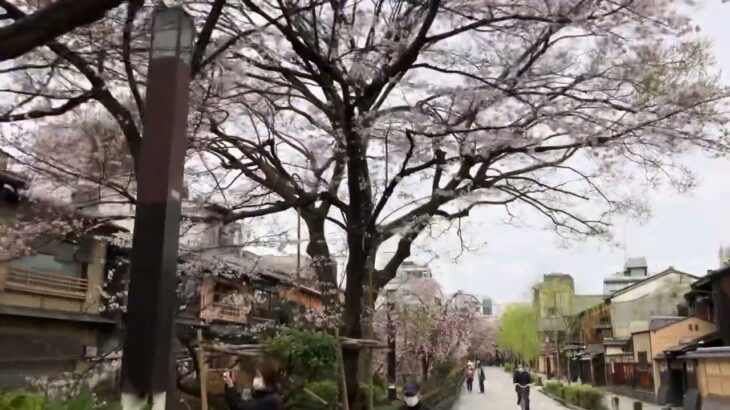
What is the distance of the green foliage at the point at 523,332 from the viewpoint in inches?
2355

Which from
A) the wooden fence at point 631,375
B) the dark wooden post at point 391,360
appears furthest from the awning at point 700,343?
the dark wooden post at point 391,360

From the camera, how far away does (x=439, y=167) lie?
1180 centimetres

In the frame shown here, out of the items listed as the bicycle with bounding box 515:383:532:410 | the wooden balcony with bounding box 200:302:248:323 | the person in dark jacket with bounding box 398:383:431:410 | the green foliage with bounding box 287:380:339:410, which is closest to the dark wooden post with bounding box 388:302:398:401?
the bicycle with bounding box 515:383:532:410

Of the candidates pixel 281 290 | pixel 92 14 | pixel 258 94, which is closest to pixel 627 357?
pixel 281 290

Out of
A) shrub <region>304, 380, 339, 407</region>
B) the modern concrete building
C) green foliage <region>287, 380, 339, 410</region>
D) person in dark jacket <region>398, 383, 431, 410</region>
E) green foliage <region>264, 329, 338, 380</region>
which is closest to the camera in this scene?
person in dark jacket <region>398, 383, 431, 410</region>

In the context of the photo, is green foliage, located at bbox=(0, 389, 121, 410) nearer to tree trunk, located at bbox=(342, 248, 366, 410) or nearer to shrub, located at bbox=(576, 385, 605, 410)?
tree trunk, located at bbox=(342, 248, 366, 410)

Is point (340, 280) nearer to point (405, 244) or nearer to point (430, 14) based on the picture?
point (405, 244)

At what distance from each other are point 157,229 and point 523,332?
59.4 metres

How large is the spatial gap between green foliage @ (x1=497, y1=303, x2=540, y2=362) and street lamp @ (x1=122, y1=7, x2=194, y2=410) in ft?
192

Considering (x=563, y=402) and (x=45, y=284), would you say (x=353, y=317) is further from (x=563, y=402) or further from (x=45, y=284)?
(x=563, y=402)

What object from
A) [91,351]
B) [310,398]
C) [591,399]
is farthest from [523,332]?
[310,398]

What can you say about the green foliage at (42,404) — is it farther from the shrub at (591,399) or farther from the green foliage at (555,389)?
the green foliage at (555,389)

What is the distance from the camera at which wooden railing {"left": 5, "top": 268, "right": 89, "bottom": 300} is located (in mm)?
14516

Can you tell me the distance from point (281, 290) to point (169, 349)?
20766mm
